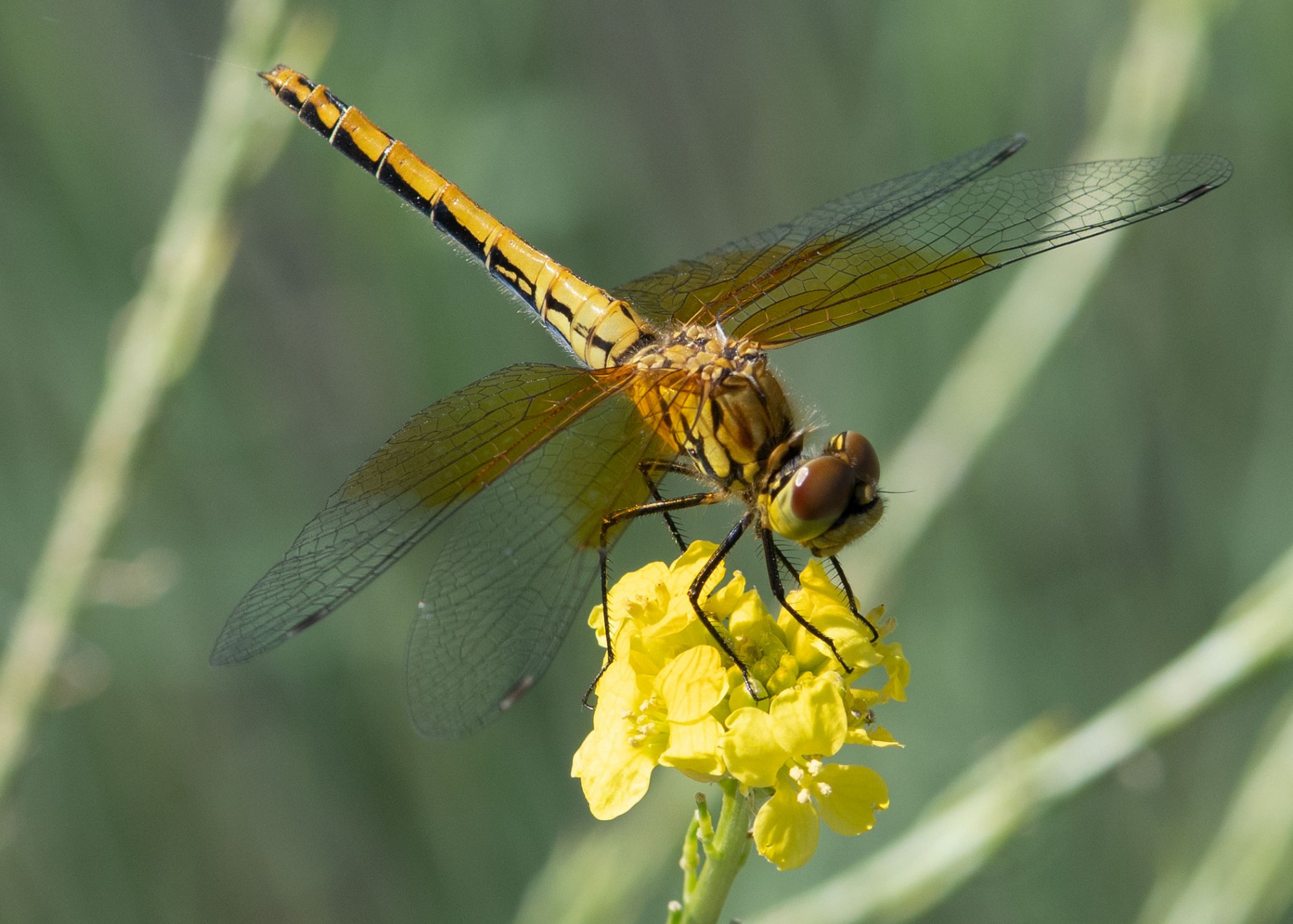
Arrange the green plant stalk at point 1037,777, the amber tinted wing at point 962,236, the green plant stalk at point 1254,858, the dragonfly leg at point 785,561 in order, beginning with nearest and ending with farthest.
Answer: the dragonfly leg at point 785,561, the green plant stalk at point 1037,777, the green plant stalk at point 1254,858, the amber tinted wing at point 962,236

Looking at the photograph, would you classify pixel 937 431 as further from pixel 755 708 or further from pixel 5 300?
pixel 5 300

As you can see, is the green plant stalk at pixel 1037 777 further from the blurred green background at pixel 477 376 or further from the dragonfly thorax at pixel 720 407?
the blurred green background at pixel 477 376

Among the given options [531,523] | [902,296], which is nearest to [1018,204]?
[902,296]

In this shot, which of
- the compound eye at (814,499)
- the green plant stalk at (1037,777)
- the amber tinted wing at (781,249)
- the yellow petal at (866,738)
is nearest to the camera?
the yellow petal at (866,738)

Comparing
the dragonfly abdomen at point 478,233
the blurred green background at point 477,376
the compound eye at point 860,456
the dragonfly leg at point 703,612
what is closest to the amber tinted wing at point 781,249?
the dragonfly abdomen at point 478,233

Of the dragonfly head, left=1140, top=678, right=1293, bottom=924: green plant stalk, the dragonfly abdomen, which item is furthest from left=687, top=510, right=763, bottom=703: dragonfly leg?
left=1140, top=678, right=1293, bottom=924: green plant stalk

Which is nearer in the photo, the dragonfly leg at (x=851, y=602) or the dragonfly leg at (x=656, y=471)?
the dragonfly leg at (x=851, y=602)

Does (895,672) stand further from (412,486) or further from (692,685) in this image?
(412,486)
